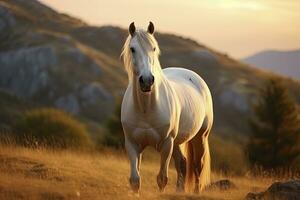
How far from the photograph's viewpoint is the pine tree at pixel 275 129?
33.2 meters

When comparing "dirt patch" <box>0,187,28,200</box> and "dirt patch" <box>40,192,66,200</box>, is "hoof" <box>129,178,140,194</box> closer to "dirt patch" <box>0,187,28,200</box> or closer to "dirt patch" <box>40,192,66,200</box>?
"dirt patch" <box>40,192,66,200</box>

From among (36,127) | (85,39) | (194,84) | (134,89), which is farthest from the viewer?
(85,39)

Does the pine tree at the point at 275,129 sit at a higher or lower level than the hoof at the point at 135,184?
lower

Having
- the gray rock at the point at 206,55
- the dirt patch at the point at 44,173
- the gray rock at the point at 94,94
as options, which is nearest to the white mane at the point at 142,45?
the dirt patch at the point at 44,173

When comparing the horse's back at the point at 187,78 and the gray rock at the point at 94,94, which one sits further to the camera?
the gray rock at the point at 94,94

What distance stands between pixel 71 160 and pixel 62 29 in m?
90.2

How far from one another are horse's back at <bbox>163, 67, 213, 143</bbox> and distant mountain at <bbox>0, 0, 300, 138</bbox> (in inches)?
1965

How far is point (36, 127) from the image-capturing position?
32031 mm

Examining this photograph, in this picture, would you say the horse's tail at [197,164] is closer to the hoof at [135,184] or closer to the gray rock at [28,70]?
the hoof at [135,184]

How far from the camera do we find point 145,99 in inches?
295

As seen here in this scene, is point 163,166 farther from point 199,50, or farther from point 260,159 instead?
point 199,50

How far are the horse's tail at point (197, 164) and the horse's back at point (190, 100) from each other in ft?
1.62

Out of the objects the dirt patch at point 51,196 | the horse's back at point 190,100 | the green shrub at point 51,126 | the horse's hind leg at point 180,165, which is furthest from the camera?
the green shrub at point 51,126

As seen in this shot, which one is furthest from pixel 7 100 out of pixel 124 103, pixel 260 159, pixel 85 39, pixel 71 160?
pixel 124 103
